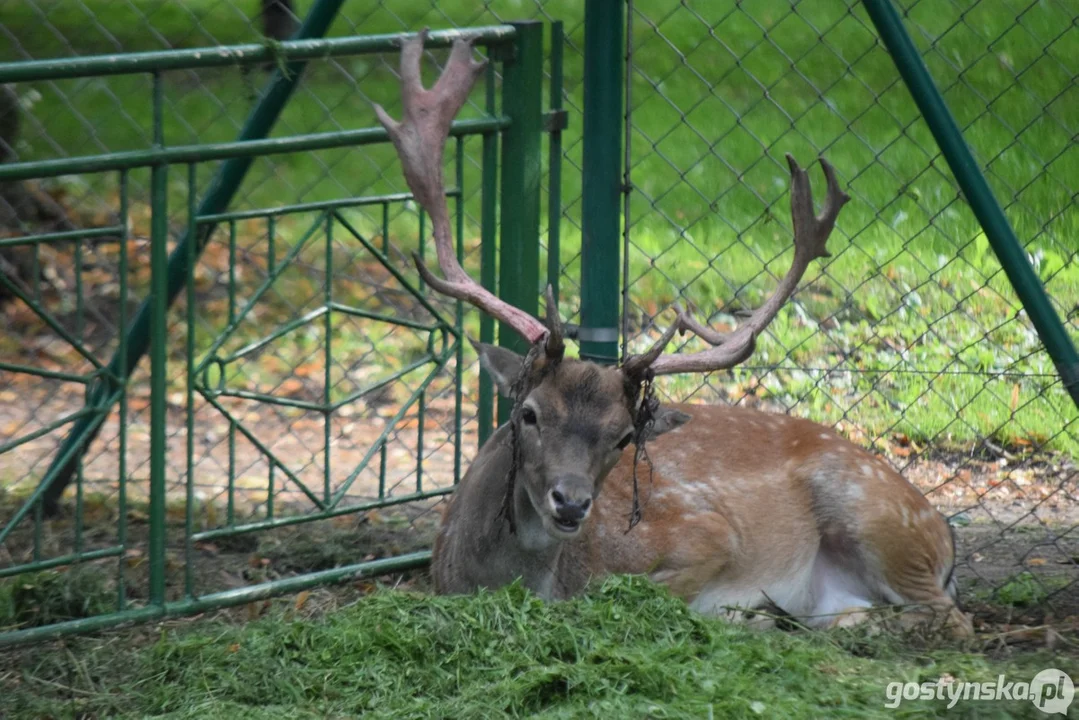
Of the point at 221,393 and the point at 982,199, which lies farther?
the point at 221,393

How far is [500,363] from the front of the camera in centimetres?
476

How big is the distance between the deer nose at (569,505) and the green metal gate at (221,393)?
1.00 m

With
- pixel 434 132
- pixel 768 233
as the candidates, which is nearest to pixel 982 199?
pixel 434 132

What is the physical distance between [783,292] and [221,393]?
76.4 inches

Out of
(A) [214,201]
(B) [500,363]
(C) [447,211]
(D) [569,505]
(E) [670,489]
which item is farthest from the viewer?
(E) [670,489]

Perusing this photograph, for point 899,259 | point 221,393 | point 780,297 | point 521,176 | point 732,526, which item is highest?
point 899,259

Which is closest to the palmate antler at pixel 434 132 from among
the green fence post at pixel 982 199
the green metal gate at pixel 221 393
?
the green metal gate at pixel 221 393

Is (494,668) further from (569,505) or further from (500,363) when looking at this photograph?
(500,363)

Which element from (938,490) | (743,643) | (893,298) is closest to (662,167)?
(893,298)

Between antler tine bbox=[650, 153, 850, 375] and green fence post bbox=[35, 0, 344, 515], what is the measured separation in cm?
160

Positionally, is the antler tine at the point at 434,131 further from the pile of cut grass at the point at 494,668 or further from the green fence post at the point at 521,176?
the pile of cut grass at the point at 494,668

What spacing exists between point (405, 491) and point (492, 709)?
2860 millimetres

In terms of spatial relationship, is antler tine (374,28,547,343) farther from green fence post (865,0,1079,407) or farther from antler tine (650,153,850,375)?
green fence post (865,0,1079,407)

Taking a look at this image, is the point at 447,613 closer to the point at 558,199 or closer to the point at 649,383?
the point at 649,383
